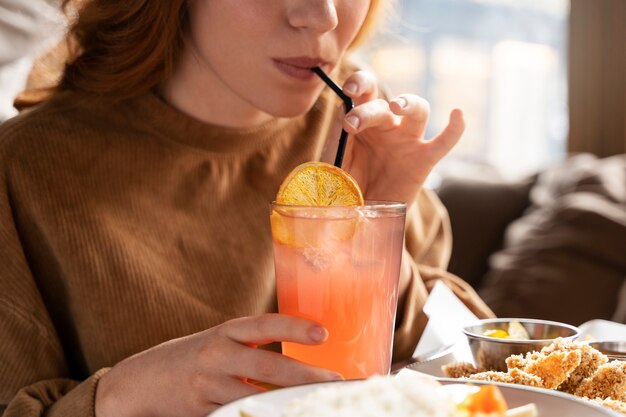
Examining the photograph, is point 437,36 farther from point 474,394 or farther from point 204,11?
point 474,394

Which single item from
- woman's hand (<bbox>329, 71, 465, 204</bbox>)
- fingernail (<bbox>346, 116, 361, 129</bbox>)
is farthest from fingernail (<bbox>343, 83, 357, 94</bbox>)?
Result: fingernail (<bbox>346, 116, 361, 129</bbox>)

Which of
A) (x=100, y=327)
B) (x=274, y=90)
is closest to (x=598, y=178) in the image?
(x=274, y=90)

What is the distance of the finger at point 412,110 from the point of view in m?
1.15

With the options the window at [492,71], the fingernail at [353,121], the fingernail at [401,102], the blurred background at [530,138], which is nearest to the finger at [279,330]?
the fingernail at [353,121]

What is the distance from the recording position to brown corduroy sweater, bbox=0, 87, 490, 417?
1285 mm

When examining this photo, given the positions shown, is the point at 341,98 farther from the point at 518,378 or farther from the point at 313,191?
the point at 518,378

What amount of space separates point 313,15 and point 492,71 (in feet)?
10.6

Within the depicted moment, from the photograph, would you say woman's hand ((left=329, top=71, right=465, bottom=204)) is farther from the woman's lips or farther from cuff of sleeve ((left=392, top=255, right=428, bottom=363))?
cuff of sleeve ((left=392, top=255, right=428, bottom=363))

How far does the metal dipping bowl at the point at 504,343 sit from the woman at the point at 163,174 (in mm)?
322

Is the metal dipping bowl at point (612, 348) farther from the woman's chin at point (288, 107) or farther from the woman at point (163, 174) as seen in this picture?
the woman's chin at point (288, 107)

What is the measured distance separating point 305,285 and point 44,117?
2.58ft

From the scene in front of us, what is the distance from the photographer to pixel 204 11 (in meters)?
1.37

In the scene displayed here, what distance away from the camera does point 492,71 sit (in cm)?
421

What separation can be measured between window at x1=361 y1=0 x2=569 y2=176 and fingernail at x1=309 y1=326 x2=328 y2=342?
3323mm
